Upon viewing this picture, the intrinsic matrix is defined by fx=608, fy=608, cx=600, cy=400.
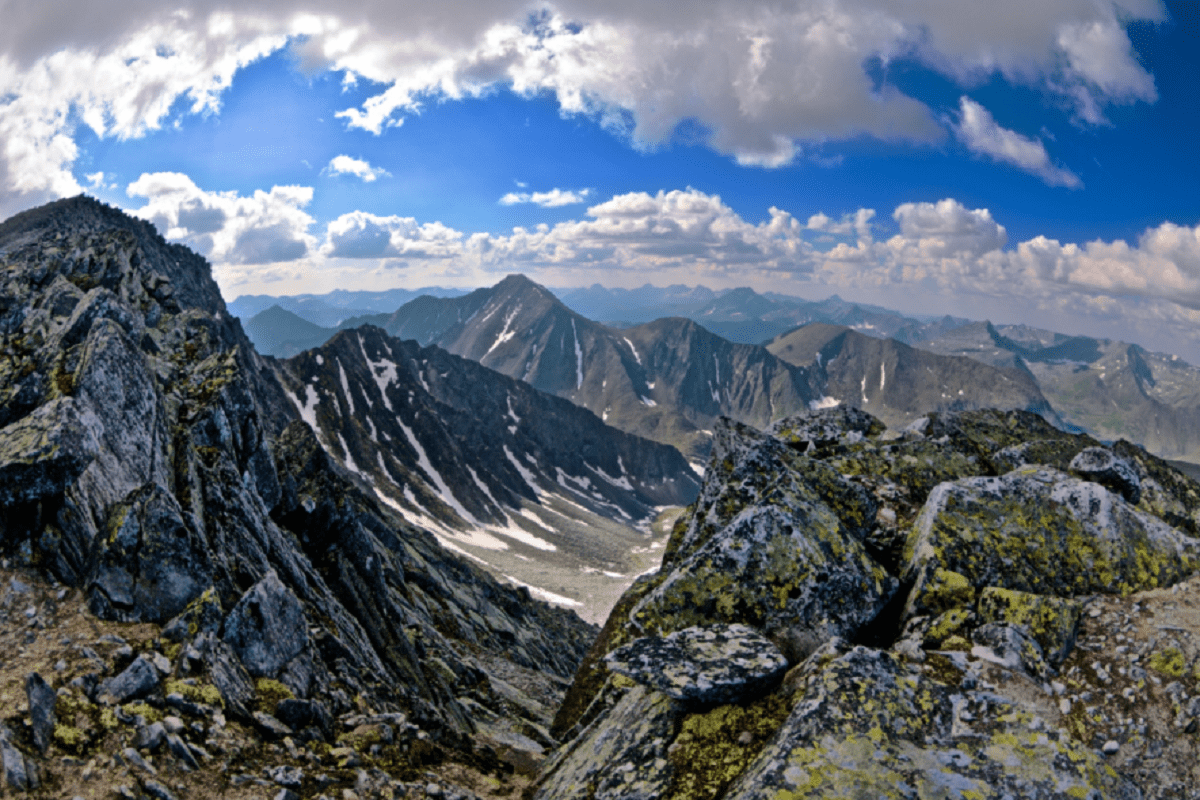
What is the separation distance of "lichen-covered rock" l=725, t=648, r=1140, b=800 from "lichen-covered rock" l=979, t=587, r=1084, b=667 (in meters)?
1.85

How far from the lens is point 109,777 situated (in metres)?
9.52

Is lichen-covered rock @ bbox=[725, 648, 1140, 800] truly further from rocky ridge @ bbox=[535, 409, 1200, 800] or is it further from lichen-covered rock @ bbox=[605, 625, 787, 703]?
lichen-covered rock @ bbox=[605, 625, 787, 703]

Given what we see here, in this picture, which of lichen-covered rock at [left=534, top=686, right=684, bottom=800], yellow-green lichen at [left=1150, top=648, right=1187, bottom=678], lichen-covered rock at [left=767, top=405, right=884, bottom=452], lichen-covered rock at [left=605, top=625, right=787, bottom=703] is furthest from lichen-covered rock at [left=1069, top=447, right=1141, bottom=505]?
lichen-covered rock at [left=534, top=686, right=684, bottom=800]

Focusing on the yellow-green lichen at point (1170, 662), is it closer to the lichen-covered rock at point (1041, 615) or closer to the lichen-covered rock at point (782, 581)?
the lichen-covered rock at point (1041, 615)

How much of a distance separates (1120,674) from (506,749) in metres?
20.3

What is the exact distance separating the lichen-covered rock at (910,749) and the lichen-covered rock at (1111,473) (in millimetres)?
10066

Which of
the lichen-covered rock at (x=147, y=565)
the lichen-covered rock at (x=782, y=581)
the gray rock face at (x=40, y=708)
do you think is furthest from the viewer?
the lichen-covered rock at (x=147, y=565)

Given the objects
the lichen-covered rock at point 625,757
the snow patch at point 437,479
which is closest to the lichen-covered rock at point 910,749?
the lichen-covered rock at point 625,757

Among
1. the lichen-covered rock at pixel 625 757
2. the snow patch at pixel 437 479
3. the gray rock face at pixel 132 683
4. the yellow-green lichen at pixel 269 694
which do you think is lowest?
the snow patch at pixel 437 479

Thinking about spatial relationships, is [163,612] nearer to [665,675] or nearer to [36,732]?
[36,732]

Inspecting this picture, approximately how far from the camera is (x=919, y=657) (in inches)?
345

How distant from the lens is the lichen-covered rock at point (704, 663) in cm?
848

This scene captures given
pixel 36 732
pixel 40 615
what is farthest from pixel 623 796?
pixel 40 615

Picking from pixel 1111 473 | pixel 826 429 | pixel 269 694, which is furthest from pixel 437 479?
pixel 1111 473
